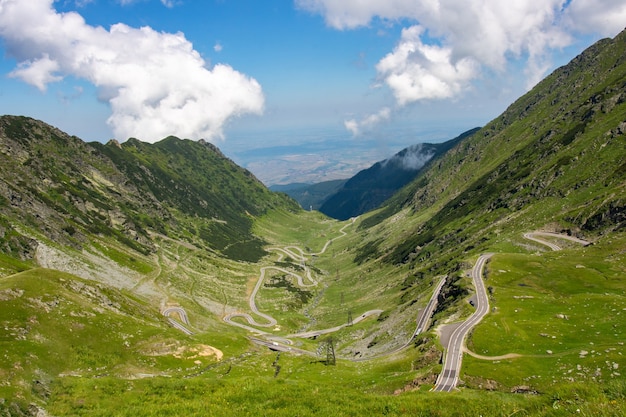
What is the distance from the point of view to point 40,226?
579 feet

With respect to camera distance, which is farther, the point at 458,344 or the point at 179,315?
the point at 179,315

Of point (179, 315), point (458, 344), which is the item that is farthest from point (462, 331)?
point (179, 315)

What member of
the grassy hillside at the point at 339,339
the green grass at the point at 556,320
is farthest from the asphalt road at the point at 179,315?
the green grass at the point at 556,320

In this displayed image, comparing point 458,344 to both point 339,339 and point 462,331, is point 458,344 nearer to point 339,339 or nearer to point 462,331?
point 462,331

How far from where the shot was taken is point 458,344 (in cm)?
8175

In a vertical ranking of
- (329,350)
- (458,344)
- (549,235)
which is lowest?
(329,350)

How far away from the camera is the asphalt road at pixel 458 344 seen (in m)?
65.3

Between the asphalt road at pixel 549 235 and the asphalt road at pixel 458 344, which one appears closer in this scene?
the asphalt road at pixel 458 344

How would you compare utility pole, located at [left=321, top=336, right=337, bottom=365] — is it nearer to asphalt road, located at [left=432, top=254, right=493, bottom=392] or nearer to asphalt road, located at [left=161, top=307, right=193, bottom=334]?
asphalt road, located at [left=432, top=254, right=493, bottom=392]

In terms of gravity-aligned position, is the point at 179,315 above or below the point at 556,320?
below

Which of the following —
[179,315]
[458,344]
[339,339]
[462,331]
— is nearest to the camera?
[458,344]

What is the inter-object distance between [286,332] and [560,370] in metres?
141

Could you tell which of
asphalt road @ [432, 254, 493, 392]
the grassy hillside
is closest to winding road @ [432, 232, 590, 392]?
asphalt road @ [432, 254, 493, 392]

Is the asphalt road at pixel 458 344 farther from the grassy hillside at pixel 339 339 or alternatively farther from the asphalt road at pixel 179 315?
the asphalt road at pixel 179 315
